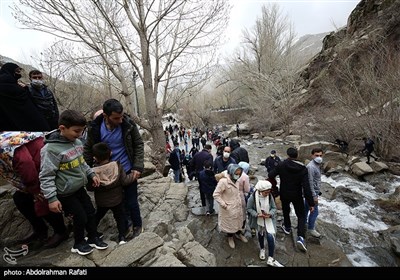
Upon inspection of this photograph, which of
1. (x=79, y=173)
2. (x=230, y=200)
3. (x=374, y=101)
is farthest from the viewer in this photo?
(x=374, y=101)

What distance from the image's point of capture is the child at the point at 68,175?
2.01m

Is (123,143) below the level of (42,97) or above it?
below

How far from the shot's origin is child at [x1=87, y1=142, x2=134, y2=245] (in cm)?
247

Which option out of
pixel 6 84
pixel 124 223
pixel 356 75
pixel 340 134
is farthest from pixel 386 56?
pixel 6 84

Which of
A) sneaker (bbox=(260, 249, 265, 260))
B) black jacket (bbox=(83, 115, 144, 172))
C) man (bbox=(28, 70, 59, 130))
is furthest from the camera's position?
sneaker (bbox=(260, 249, 265, 260))

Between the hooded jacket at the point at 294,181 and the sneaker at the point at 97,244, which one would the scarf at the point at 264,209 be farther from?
the sneaker at the point at 97,244

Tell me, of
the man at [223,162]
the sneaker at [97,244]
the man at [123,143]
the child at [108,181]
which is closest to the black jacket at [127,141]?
the man at [123,143]

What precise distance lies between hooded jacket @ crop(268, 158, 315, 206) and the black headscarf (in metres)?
3.70

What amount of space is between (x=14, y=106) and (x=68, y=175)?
126cm

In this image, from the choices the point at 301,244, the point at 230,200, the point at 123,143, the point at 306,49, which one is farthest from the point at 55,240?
the point at 306,49

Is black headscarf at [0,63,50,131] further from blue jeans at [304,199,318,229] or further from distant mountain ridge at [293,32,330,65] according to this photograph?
distant mountain ridge at [293,32,330,65]

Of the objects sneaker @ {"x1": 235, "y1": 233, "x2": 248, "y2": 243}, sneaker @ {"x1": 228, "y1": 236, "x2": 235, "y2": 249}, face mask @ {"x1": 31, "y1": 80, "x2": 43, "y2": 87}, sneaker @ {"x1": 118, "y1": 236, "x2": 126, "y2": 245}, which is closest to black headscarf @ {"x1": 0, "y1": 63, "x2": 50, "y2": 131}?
face mask @ {"x1": 31, "y1": 80, "x2": 43, "y2": 87}

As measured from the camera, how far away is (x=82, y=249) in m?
2.29

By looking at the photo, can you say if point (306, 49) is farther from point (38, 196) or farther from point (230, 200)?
point (38, 196)
